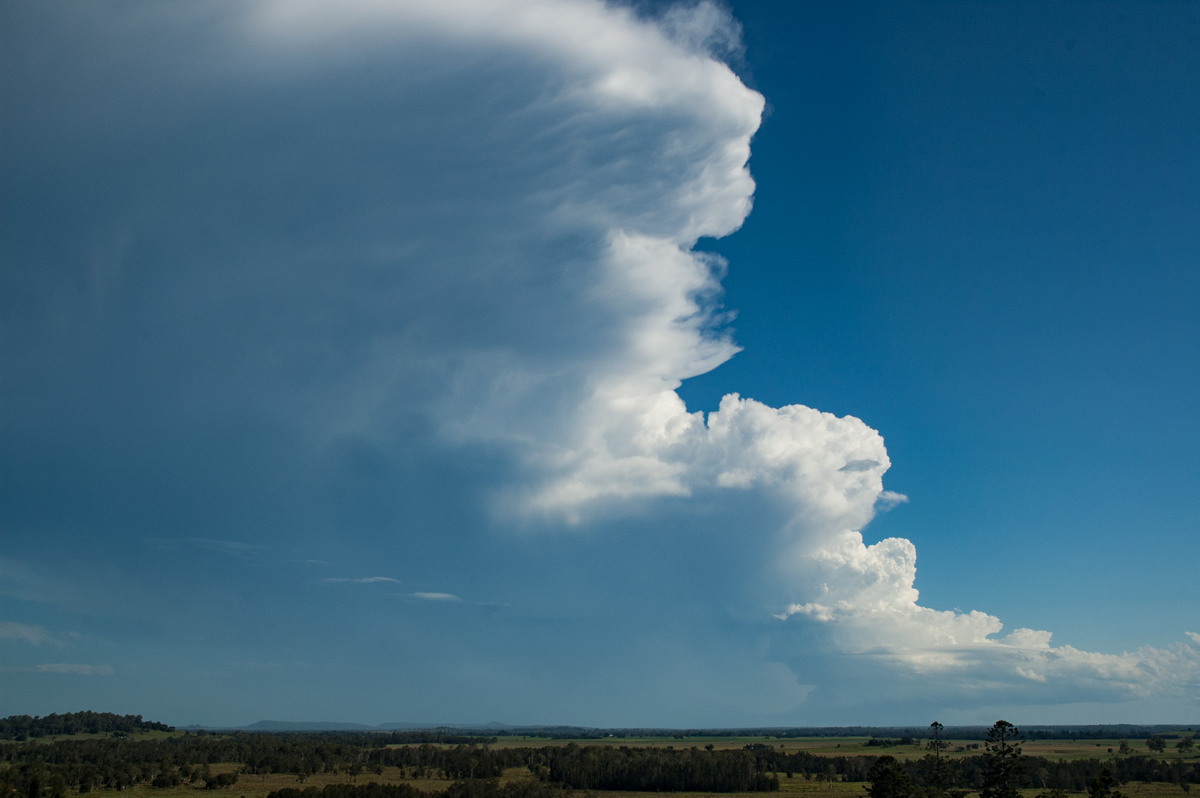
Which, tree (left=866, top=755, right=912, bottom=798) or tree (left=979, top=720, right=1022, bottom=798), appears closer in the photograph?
tree (left=979, top=720, right=1022, bottom=798)

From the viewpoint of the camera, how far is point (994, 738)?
118 meters

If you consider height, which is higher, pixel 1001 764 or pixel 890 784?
pixel 1001 764

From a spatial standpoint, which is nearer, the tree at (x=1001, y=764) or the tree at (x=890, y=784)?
the tree at (x=1001, y=764)

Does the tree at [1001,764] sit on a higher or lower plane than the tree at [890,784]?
higher

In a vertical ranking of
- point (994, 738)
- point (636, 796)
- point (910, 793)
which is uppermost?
point (994, 738)

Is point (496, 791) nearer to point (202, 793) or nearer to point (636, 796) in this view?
point (636, 796)

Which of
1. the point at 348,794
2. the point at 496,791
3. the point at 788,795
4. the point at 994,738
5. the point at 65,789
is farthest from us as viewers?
the point at 788,795

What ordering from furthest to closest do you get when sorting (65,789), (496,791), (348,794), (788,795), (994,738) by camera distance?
1. (788,795)
2. (65,789)
3. (496,791)
4. (348,794)
5. (994,738)

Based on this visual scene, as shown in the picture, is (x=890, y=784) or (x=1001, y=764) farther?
(x=890, y=784)

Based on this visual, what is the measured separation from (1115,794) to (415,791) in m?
129

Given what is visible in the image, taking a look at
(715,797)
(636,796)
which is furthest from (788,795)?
(636,796)

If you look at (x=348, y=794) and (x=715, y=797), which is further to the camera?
(x=715, y=797)

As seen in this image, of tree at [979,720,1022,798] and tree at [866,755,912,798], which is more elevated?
tree at [979,720,1022,798]

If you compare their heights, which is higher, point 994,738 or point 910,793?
point 994,738
